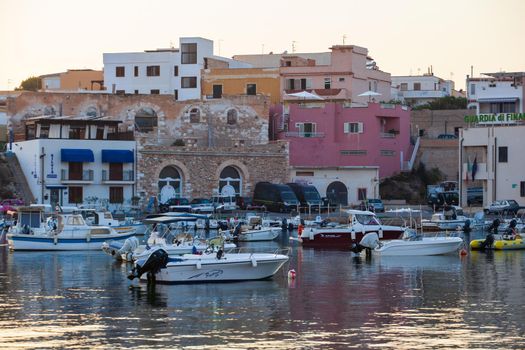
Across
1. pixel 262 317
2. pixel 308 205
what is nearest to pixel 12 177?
pixel 308 205

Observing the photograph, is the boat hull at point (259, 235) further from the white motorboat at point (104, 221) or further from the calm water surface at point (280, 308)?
the calm water surface at point (280, 308)

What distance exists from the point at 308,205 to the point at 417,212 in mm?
8277

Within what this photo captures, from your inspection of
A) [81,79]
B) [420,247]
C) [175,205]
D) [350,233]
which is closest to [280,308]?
[420,247]

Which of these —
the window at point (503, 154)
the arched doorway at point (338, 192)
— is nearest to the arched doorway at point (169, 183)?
the arched doorway at point (338, 192)

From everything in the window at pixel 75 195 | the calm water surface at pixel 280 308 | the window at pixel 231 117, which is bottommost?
the calm water surface at pixel 280 308

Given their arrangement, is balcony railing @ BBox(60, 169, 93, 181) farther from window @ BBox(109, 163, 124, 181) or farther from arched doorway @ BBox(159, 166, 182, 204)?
arched doorway @ BBox(159, 166, 182, 204)

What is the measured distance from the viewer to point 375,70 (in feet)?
321

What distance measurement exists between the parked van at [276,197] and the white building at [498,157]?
35.6ft

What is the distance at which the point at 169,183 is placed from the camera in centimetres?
8031

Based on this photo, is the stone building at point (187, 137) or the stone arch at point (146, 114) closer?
the stone building at point (187, 137)

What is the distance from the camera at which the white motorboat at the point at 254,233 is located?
214 feet

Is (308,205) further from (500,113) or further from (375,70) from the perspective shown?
(375,70)

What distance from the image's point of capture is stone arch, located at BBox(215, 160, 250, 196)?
81.4 metres

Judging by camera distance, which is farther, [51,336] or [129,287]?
[129,287]
